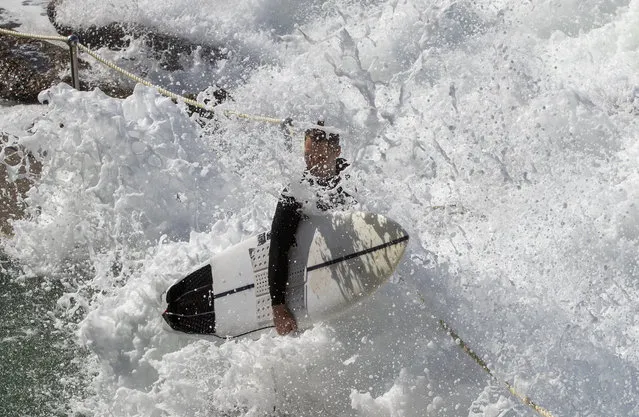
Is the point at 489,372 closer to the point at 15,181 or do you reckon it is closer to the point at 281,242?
the point at 281,242

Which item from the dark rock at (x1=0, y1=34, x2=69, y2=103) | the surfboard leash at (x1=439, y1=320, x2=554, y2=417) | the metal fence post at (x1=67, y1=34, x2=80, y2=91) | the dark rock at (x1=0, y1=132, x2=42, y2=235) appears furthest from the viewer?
the dark rock at (x1=0, y1=34, x2=69, y2=103)

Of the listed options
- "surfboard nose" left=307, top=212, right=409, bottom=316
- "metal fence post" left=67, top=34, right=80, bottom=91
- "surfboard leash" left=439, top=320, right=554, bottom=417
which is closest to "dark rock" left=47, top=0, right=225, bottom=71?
"metal fence post" left=67, top=34, right=80, bottom=91

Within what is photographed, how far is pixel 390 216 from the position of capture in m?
4.86

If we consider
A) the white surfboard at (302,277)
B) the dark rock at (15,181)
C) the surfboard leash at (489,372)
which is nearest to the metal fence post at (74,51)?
the dark rock at (15,181)

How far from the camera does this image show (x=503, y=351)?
15.3 feet

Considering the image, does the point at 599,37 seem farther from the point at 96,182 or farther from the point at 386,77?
the point at 96,182

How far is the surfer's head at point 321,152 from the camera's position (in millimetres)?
4652

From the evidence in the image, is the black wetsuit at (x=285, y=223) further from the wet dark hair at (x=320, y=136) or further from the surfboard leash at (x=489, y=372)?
the surfboard leash at (x=489, y=372)

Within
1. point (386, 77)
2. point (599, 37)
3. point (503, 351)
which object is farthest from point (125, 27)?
point (503, 351)

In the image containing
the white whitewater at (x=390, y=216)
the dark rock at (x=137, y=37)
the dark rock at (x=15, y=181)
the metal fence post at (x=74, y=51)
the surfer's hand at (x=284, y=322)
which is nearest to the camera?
the white whitewater at (x=390, y=216)

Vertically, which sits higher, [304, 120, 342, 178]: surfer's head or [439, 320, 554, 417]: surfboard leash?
[304, 120, 342, 178]: surfer's head

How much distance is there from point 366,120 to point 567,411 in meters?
2.11

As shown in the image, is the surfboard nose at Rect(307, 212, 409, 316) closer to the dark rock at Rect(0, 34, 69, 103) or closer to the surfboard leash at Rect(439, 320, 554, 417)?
the surfboard leash at Rect(439, 320, 554, 417)

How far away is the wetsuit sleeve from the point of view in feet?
16.0
